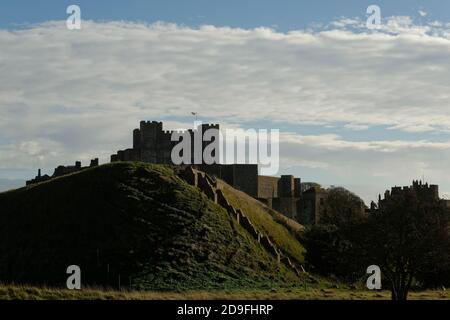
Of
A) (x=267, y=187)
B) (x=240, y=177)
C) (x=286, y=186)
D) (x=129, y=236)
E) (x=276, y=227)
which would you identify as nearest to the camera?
(x=129, y=236)

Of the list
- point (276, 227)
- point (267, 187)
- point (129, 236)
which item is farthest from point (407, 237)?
point (267, 187)

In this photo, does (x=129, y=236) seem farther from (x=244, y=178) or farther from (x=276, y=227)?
(x=244, y=178)

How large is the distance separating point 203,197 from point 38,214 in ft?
51.1

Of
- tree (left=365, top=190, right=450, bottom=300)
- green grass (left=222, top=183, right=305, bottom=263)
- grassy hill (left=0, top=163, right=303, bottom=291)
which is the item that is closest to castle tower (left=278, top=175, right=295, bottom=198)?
green grass (left=222, top=183, right=305, bottom=263)

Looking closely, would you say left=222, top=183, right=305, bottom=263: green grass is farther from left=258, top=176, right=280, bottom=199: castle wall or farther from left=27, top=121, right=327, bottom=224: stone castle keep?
left=258, top=176, right=280, bottom=199: castle wall

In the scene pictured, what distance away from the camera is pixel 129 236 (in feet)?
196

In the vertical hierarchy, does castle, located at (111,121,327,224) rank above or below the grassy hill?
above

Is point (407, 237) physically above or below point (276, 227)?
below

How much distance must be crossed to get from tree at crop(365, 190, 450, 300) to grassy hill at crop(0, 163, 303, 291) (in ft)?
47.9

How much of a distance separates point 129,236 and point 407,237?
25860 millimetres

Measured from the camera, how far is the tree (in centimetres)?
4181

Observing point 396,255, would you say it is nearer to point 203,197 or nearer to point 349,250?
point 349,250

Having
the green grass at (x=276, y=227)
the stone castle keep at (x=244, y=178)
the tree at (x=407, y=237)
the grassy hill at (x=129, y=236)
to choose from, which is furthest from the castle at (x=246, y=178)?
the tree at (x=407, y=237)
